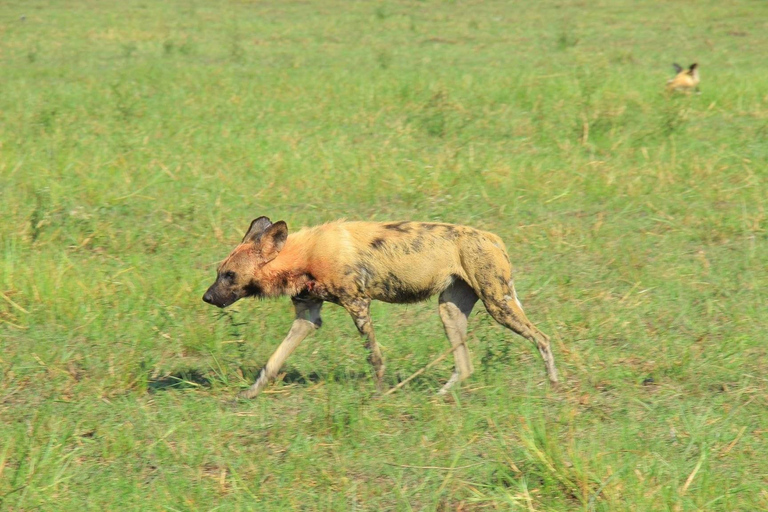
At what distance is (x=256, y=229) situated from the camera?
475 cm

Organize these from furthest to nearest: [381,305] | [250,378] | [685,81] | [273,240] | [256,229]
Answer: [685,81] < [381,305] < [250,378] < [256,229] < [273,240]

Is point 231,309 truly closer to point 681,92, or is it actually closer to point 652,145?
point 652,145

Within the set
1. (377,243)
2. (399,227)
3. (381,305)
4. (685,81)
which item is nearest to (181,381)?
(377,243)

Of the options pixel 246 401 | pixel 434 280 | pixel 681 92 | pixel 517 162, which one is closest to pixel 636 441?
pixel 434 280

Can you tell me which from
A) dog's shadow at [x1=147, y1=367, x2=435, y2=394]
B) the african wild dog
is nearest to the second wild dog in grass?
dog's shadow at [x1=147, y1=367, x2=435, y2=394]

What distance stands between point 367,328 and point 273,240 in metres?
0.60

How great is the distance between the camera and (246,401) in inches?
182

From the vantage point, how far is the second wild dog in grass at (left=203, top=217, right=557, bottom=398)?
4.66 m

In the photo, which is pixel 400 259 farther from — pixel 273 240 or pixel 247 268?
pixel 247 268

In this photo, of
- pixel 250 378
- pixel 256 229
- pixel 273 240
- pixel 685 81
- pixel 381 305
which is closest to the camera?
pixel 273 240

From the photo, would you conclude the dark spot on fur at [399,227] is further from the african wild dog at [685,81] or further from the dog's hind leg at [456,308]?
the african wild dog at [685,81]

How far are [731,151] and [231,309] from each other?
5141mm

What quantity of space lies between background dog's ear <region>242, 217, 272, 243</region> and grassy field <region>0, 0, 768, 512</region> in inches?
23.0

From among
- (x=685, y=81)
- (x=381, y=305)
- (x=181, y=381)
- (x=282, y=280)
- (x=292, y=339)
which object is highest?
(x=282, y=280)
